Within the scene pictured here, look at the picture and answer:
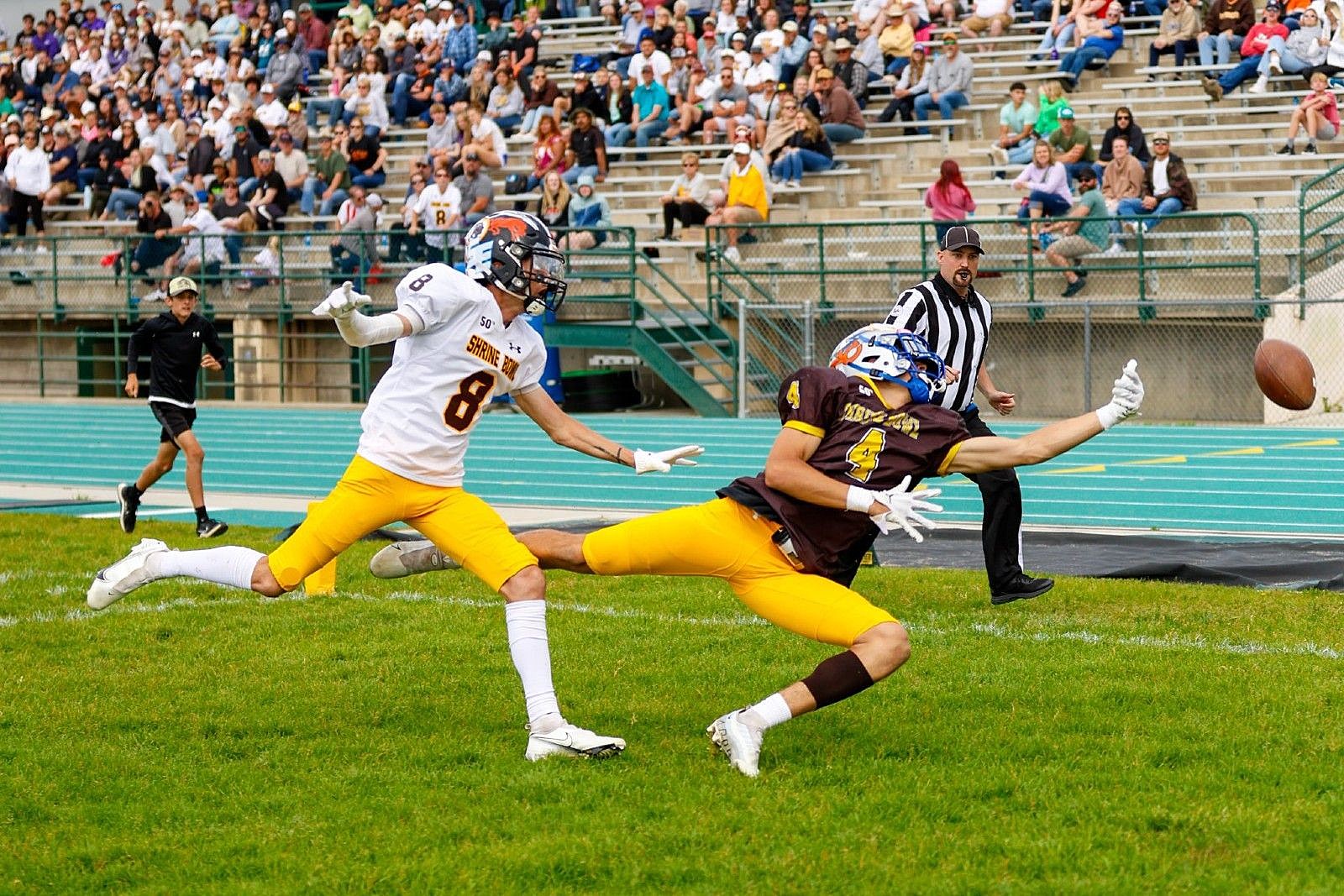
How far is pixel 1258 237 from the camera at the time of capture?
1678 centimetres

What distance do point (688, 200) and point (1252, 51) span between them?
253 inches

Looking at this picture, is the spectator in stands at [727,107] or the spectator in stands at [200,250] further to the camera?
the spectator in stands at [200,250]

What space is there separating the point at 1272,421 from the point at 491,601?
10.6 m

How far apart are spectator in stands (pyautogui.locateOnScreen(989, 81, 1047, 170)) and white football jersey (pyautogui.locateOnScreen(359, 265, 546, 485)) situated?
48.3 feet

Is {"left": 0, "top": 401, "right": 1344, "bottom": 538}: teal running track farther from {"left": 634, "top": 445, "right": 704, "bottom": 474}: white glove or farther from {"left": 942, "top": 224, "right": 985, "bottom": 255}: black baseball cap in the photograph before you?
{"left": 634, "top": 445, "right": 704, "bottom": 474}: white glove

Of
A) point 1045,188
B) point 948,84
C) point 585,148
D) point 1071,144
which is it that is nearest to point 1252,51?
point 1071,144

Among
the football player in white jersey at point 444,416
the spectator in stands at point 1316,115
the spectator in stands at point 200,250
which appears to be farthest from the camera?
the spectator in stands at point 200,250

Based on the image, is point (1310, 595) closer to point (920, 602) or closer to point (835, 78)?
point (920, 602)

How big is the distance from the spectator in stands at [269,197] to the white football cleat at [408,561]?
18.1m

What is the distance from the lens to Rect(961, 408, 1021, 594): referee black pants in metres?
7.81

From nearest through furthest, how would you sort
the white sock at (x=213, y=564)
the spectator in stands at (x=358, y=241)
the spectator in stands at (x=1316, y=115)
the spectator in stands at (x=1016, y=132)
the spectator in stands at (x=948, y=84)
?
the white sock at (x=213, y=564) < the spectator in stands at (x=1316, y=115) < the spectator in stands at (x=1016, y=132) < the spectator in stands at (x=948, y=84) < the spectator in stands at (x=358, y=241)

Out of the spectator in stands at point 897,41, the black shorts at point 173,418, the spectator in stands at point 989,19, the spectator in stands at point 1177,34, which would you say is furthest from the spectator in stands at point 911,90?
the black shorts at point 173,418

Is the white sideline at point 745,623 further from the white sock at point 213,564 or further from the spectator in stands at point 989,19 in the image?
the spectator in stands at point 989,19

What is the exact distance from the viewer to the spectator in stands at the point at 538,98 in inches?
928
